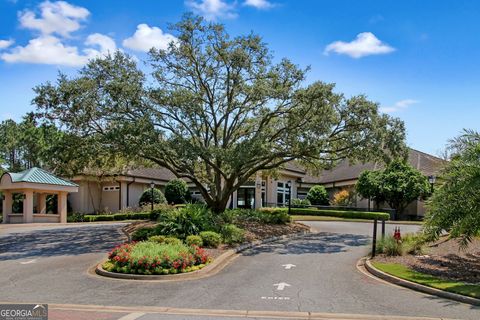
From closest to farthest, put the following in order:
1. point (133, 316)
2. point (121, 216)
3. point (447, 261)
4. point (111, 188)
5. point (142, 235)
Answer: point (133, 316), point (447, 261), point (142, 235), point (121, 216), point (111, 188)

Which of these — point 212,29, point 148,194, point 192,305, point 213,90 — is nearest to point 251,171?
point 213,90

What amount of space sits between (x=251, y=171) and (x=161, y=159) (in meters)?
4.81

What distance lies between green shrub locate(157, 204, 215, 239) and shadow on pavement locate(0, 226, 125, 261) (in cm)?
247

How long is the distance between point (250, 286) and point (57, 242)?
13.0m

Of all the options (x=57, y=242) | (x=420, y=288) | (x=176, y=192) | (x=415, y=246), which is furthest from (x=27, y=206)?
(x=420, y=288)

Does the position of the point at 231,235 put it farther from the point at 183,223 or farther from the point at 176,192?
the point at 176,192

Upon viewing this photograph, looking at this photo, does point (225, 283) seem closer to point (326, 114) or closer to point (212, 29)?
point (326, 114)

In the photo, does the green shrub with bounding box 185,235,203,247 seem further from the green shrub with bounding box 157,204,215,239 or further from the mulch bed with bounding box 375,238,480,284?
the mulch bed with bounding box 375,238,480,284

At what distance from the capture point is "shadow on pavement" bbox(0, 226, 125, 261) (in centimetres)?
1913

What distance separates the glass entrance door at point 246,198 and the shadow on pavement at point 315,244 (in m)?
21.8

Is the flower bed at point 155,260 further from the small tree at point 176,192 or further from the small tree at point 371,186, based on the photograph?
the small tree at point 176,192

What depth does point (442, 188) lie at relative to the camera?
14469 mm

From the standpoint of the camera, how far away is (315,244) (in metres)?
21.3

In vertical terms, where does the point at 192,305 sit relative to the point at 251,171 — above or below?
below
